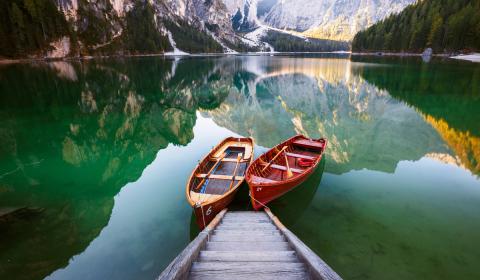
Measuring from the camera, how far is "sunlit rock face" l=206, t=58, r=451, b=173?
15576mm

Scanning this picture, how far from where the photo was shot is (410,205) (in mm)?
10312

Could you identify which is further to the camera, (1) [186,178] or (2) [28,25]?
(2) [28,25]

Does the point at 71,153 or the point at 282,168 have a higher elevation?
the point at 282,168

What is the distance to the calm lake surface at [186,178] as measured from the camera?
7711 mm

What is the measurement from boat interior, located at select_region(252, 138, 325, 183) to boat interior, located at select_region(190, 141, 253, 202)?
0.87m

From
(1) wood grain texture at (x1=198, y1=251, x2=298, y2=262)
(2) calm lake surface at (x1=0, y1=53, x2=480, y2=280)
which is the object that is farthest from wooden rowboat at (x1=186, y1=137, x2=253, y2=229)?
(1) wood grain texture at (x1=198, y1=251, x2=298, y2=262)

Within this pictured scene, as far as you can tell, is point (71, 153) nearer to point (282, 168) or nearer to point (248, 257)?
point (282, 168)

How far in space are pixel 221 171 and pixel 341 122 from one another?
14.6 m

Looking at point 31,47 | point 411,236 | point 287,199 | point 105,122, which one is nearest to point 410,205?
point 411,236

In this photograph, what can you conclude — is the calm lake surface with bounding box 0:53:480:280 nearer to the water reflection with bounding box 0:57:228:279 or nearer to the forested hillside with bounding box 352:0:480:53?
the water reflection with bounding box 0:57:228:279

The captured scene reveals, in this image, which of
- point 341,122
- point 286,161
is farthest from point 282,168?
point 341,122

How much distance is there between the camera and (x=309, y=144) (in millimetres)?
14625

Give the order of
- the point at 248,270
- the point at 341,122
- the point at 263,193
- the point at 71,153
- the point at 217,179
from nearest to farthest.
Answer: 1. the point at 248,270
2. the point at 263,193
3. the point at 217,179
4. the point at 71,153
5. the point at 341,122

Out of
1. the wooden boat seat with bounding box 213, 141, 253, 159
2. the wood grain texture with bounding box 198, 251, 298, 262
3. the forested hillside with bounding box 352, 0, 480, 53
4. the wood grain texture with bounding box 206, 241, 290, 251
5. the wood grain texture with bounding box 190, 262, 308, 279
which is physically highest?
the forested hillside with bounding box 352, 0, 480, 53
